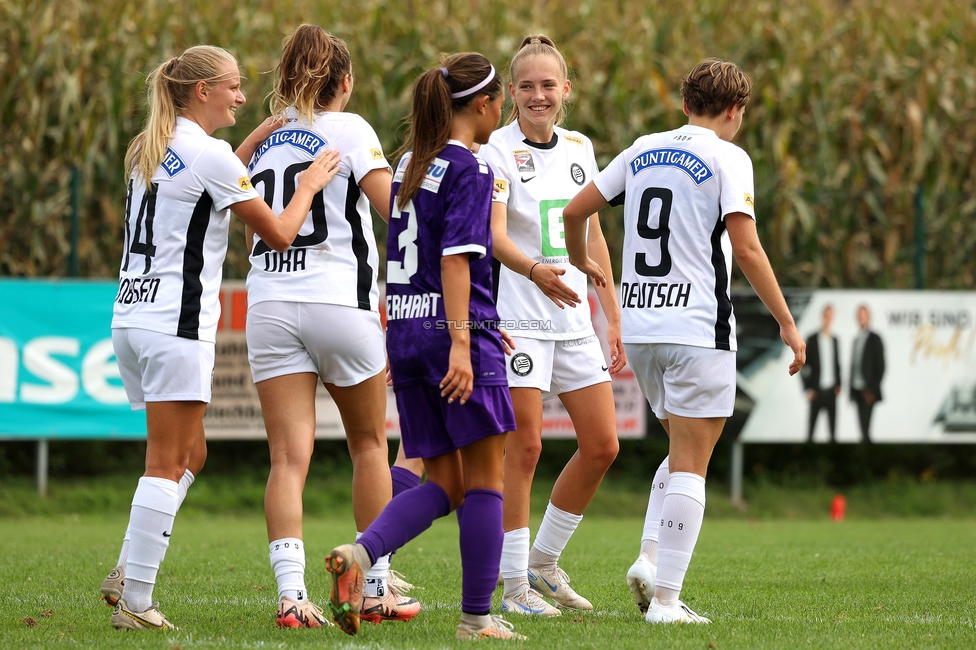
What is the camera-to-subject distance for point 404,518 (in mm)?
4176

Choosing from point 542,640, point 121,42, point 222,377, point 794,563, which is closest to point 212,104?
point 542,640

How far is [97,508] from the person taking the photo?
10.8 m

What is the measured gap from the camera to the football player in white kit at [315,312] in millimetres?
4715

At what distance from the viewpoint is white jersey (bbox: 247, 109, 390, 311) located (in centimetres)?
476

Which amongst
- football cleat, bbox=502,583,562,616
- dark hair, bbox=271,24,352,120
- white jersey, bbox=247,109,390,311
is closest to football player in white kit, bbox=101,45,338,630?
white jersey, bbox=247,109,390,311

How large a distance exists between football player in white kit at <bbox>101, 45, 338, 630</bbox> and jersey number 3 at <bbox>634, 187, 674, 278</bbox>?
127 centimetres

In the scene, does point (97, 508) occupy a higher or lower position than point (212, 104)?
lower

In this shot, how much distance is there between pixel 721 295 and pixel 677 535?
0.96m

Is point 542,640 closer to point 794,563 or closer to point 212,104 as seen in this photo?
point 212,104

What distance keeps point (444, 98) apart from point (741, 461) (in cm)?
820

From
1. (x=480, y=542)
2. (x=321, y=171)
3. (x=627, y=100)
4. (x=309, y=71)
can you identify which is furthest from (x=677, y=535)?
(x=627, y=100)

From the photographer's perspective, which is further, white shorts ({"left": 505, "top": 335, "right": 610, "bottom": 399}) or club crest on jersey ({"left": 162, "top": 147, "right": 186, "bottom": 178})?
white shorts ({"left": 505, "top": 335, "right": 610, "bottom": 399})

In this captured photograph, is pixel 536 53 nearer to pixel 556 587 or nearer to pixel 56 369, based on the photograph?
pixel 556 587

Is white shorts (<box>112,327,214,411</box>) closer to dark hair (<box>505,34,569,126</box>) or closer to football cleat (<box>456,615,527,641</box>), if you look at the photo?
football cleat (<box>456,615,527,641</box>)
